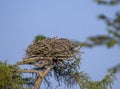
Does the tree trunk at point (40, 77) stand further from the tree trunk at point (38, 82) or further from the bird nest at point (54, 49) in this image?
the bird nest at point (54, 49)

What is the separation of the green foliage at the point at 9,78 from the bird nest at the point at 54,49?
135 cm

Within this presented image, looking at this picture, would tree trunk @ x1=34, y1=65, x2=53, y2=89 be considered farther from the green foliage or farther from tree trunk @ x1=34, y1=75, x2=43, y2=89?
the green foliage

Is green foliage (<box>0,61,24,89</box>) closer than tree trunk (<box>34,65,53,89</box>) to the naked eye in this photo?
Yes

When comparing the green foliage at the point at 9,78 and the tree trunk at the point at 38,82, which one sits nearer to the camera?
the green foliage at the point at 9,78

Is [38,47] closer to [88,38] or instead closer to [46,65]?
[46,65]

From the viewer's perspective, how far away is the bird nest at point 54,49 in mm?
14523

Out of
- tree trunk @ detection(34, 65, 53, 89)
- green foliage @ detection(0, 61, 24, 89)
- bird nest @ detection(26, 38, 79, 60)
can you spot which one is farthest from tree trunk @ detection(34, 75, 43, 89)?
bird nest @ detection(26, 38, 79, 60)

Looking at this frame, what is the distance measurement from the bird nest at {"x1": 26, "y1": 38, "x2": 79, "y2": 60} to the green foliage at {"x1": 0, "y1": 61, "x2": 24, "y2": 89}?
4.43 ft

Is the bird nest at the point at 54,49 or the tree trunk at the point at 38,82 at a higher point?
the bird nest at the point at 54,49

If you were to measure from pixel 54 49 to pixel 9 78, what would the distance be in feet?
8.33

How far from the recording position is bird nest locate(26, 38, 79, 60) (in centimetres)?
1452

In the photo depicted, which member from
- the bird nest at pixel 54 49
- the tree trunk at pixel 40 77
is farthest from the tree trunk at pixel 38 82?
the bird nest at pixel 54 49

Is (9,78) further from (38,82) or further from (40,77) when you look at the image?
(40,77)

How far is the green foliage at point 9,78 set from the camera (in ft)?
43.8
